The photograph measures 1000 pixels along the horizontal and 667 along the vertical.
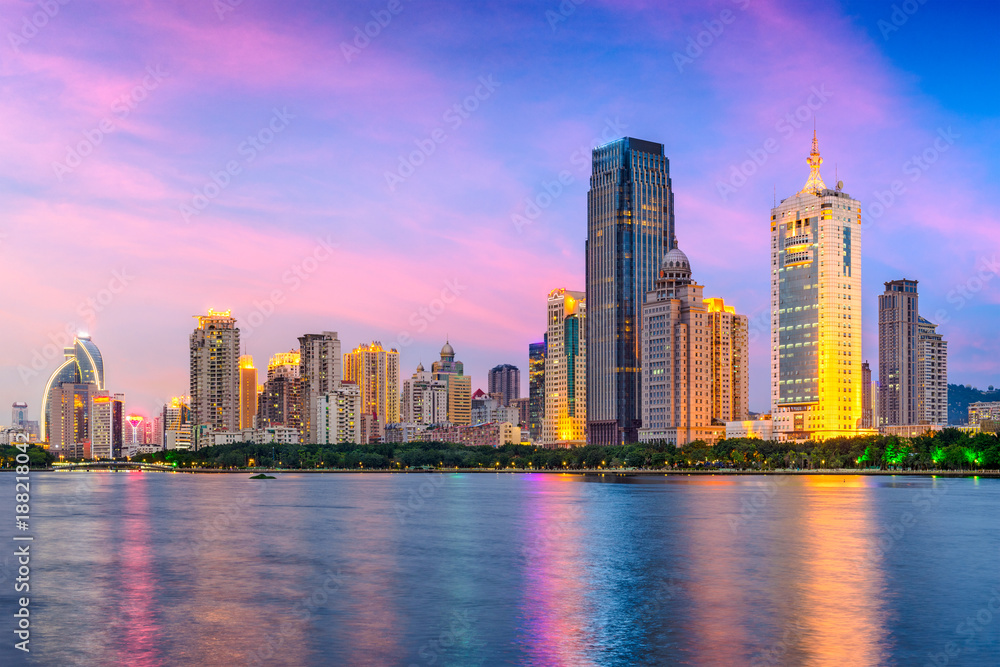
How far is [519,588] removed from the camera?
61281mm

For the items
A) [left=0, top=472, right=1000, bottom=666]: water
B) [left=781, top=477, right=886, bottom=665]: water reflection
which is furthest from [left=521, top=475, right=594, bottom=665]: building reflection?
[left=781, top=477, right=886, bottom=665]: water reflection

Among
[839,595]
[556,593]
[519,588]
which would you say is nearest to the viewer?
[839,595]

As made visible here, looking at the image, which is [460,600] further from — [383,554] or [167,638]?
[383,554]

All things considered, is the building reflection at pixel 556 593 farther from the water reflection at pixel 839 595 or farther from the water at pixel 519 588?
the water reflection at pixel 839 595

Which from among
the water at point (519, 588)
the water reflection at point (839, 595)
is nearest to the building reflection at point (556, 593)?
the water at point (519, 588)

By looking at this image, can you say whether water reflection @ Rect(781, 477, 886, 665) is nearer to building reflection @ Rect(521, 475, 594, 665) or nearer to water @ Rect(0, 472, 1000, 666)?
water @ Rect(0, 472, 1000, 666)

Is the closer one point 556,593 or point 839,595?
point 839,595

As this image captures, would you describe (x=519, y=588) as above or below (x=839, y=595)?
below

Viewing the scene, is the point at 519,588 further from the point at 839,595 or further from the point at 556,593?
the point at 839,595

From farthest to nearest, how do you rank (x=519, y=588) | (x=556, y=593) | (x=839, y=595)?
(x=519, y=588) → (x=556, y=593) → (x=839, y=595)

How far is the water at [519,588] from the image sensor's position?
45.1 meters

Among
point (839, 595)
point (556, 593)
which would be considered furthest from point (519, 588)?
point (839, 595)

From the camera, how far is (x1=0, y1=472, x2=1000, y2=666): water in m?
45.1

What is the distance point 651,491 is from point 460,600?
111 metres
